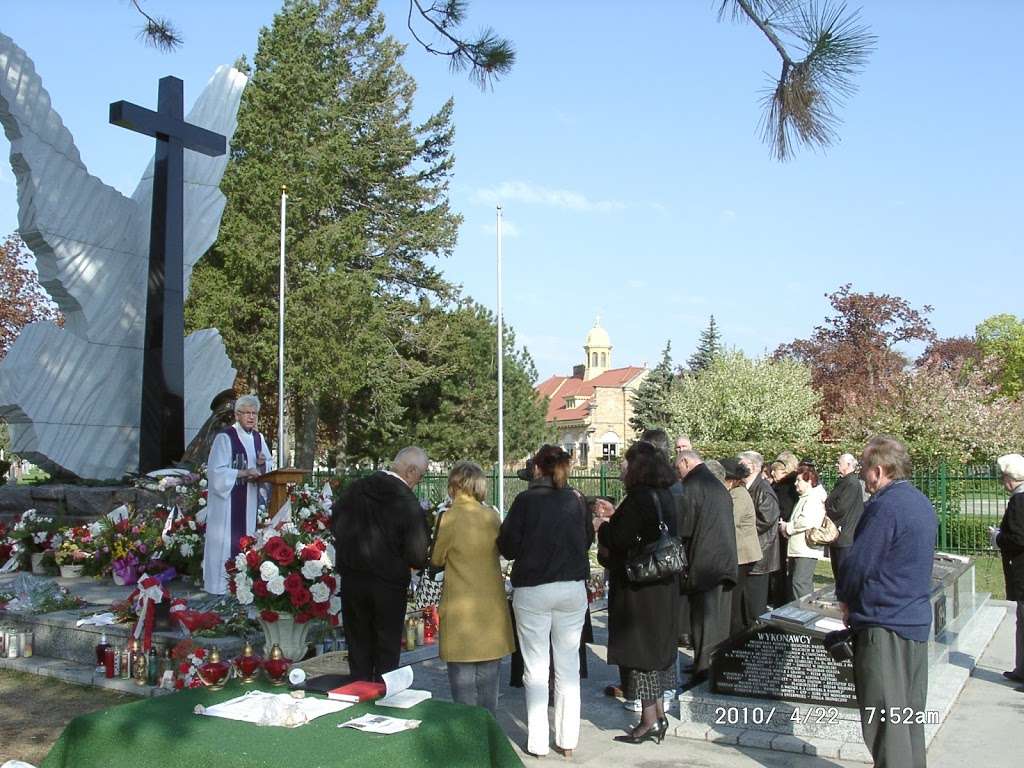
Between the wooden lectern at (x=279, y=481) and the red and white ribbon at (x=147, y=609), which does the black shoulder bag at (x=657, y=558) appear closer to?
the wooden lectern at (x=279, y=481)

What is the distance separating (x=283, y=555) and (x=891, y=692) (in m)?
4.17

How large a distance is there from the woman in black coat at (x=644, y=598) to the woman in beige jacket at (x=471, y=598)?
80 centimetres

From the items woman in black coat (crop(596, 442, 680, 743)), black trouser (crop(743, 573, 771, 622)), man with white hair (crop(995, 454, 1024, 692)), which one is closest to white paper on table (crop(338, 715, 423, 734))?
woman in black coat (crop(596, 442, 680, 743))

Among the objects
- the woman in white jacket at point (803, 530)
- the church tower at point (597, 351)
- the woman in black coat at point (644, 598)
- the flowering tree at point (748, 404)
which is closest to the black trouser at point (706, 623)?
the woman in black coat at point (644, 598)

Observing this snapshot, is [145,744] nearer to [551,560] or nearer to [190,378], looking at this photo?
[551,560]

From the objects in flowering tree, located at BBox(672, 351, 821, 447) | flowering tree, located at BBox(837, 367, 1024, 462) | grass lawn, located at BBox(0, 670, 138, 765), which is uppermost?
flowering tree, located at BBox(672, 351, 821, 447)

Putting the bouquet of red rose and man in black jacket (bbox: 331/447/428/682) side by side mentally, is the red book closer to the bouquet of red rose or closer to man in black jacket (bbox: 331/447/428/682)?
man in black jacket (bbox: 331/447/428/682)

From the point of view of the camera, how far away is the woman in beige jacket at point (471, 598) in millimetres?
5449

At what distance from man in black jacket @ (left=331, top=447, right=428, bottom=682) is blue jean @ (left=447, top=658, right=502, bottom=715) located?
450 millimetres

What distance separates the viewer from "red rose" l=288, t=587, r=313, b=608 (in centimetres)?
693

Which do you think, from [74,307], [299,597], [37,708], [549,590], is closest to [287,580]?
[299,597]

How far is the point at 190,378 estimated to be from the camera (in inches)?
541

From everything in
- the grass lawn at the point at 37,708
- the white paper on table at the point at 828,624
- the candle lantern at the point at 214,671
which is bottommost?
the grass lawn at the point at 37,708

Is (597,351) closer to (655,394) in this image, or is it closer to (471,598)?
(655,394)
